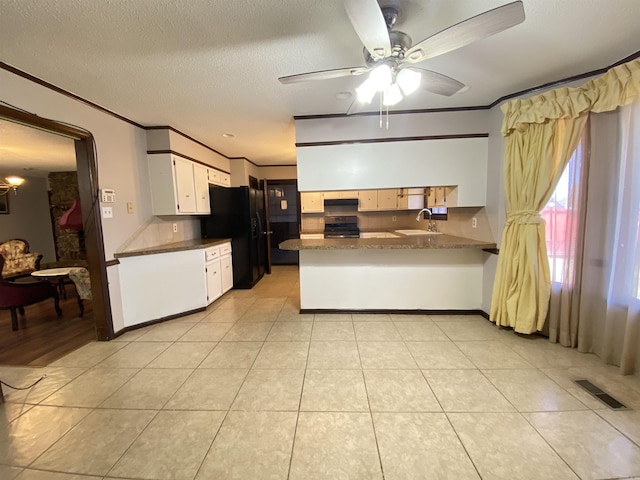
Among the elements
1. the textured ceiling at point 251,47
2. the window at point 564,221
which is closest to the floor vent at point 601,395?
the window at point 564,221

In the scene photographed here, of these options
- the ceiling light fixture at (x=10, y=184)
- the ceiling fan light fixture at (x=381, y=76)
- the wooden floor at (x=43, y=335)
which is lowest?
the wooden floor at (x=43, y=335)

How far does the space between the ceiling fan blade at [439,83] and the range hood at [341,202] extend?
2.96 metres

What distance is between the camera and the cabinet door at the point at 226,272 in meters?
4.05

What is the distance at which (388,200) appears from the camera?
4715 millimetres

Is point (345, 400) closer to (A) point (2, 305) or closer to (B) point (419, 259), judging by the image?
(B) point (419, 259)

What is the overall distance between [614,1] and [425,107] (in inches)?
59.3

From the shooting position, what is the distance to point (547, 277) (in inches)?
93.5

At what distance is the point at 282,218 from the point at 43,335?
4.45 m

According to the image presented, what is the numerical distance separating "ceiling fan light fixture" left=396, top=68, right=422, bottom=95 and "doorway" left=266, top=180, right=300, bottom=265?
4.90 metres

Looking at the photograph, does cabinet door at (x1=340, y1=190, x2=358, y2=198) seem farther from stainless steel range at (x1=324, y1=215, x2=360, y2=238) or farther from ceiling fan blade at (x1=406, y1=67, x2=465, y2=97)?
ceiling fan blade at (x1=406, y1=67, x2=465, y2=97)

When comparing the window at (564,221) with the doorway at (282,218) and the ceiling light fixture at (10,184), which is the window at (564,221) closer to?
the doorway at (282,218)

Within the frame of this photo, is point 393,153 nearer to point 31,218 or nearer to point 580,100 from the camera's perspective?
point 580,100

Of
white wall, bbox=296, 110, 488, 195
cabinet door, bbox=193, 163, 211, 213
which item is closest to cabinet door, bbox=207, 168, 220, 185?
cabinet door, bbox=193, 163, 211, 213

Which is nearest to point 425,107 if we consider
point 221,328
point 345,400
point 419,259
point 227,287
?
point 419,259
